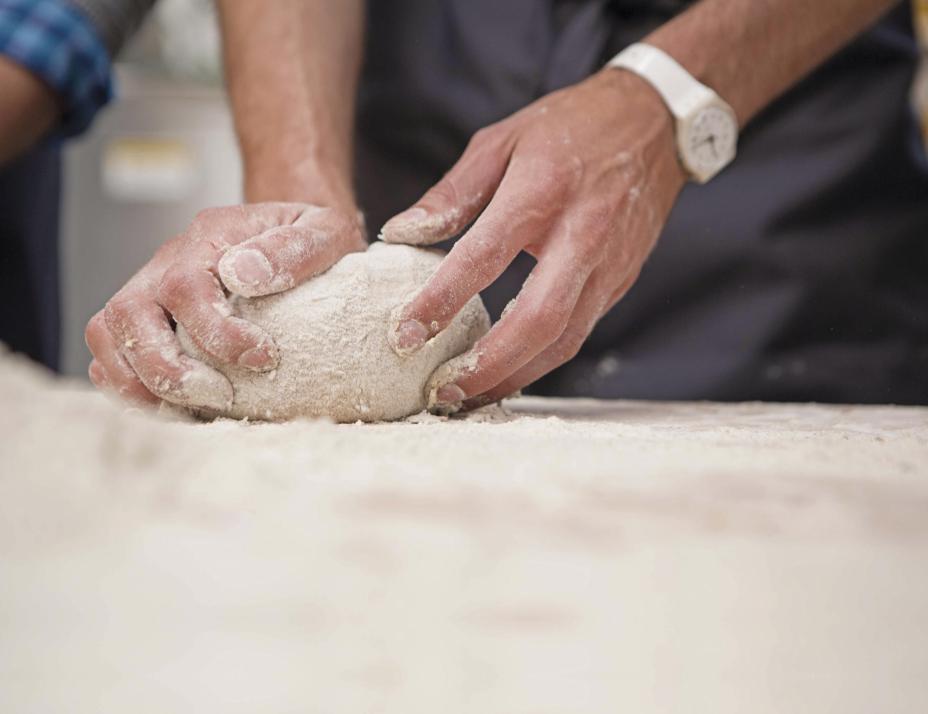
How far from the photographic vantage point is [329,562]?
27 cm

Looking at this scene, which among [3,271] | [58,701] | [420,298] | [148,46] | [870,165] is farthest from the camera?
[148,46]

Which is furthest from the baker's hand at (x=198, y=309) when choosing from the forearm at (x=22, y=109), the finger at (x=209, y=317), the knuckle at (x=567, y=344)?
the forearm at (x=22, y=109)

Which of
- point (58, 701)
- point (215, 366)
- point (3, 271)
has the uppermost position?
point (58, 701)

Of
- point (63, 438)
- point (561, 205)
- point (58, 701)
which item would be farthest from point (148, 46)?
point (58, 701)

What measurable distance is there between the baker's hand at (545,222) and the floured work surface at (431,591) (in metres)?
0.33

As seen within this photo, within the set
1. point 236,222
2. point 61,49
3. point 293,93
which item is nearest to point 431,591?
point 236,222

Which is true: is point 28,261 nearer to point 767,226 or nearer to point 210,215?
point 210,215

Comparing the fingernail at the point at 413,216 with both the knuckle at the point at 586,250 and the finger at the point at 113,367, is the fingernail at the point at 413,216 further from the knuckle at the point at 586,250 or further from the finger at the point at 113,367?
the finger at the point at 113,367

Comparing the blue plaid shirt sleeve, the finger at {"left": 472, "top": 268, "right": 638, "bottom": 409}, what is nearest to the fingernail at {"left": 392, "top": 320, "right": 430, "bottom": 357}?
the finger at {"left": 472, "top": 268, "right": 638, "bottom": 409}

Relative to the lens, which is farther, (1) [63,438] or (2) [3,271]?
(2) [3,271]

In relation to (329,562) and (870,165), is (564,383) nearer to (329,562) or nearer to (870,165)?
(870,165)

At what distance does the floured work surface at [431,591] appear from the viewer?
0.80 ft

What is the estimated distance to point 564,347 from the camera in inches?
29.2

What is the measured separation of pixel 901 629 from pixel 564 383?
0.85 m
